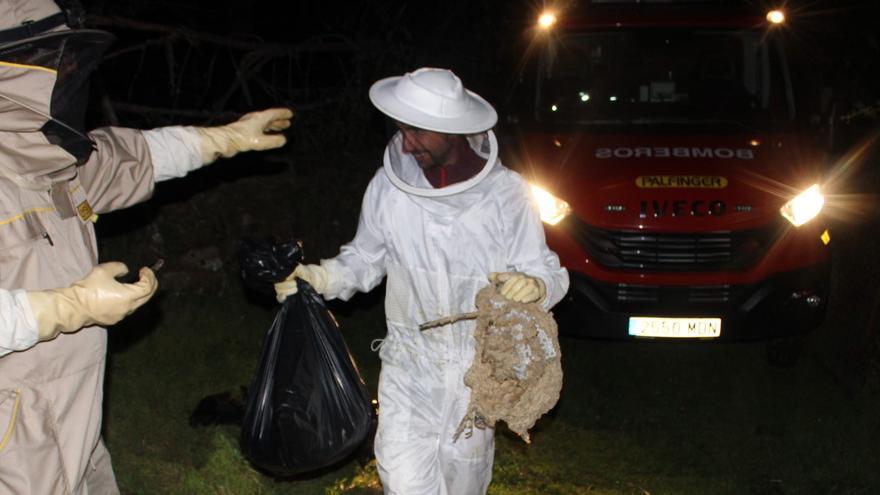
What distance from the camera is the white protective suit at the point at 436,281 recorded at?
368cm

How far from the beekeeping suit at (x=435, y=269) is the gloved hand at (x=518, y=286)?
0.39 ft

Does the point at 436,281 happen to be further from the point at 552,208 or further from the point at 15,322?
the point at 552,208

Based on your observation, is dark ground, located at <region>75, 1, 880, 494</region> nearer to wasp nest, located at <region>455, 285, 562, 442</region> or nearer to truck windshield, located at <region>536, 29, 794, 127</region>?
truck windshield, located at <region>536, 29, 794, 127</region>

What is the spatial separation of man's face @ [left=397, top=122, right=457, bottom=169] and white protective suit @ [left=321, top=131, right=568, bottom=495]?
0.26ft

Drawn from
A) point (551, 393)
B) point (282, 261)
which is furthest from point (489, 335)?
point (282, 261)

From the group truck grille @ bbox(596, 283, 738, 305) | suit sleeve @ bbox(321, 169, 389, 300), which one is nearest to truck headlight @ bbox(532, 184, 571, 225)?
truck grille @ bbox(596, 283, 738, 305)

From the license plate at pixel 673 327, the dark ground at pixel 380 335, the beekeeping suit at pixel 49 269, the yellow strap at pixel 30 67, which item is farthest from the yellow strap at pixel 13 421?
the license plate at pixel 673 327

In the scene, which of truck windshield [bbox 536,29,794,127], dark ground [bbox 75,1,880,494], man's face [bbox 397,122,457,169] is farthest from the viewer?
truck windshield [bbox 536,29,794,127]

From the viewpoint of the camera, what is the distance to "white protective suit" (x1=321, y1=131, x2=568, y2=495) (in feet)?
12.1

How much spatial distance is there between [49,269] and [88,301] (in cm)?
17

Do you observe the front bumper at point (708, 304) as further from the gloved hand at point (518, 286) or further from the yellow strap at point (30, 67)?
the yellow strap at point (30, 67)

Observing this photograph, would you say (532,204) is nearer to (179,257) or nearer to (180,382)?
(180,382)

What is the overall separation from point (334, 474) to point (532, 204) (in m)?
2.18

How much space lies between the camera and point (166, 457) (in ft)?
17.6
